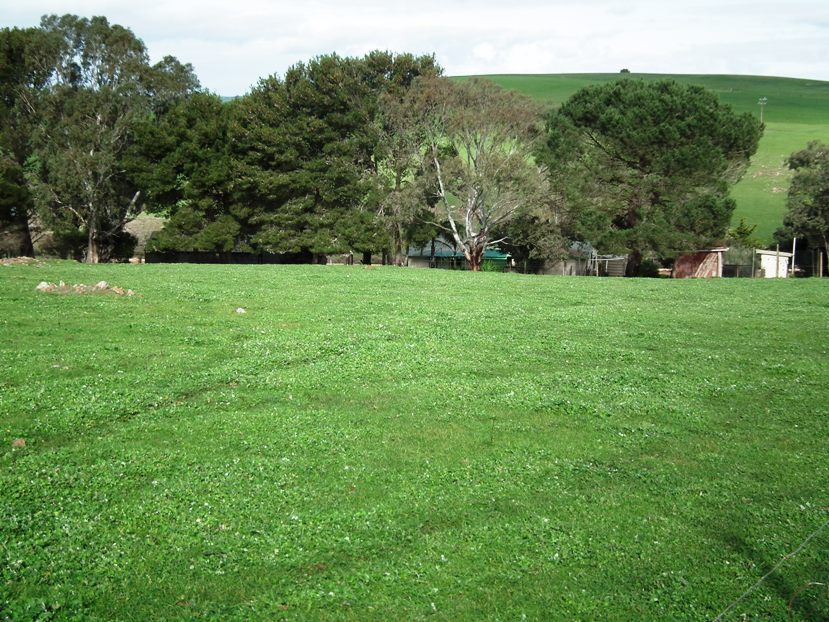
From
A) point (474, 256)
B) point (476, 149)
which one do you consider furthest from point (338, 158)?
point (474, 256)

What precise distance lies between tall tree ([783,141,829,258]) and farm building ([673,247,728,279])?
1247 centimetres

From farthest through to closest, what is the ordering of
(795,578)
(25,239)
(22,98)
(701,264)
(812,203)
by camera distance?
(812,203), (701,264), (22,98), (25,239), (795,578)

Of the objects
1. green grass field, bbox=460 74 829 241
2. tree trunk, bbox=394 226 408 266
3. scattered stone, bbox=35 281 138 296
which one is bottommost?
scattered stone, bbox=35 281 138 296

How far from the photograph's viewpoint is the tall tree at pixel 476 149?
54.8m

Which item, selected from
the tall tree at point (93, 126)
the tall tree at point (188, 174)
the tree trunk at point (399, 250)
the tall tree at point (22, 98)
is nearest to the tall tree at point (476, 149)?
the tree trunk at point (399, 250)

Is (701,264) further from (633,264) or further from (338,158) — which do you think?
(338,158)

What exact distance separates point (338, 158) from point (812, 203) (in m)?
42.9

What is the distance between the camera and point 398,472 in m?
8.42

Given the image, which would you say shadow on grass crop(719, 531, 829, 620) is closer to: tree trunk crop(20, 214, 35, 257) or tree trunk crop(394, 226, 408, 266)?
tree trunk crop(394, 226, 408, 266)

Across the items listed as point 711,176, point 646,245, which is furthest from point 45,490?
point 711,176

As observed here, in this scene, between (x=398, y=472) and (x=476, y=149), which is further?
(x=476, y=149)

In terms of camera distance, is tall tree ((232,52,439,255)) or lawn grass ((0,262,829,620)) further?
tall tree ((232,52,439,255))

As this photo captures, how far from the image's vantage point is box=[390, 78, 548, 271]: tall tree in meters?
54.8

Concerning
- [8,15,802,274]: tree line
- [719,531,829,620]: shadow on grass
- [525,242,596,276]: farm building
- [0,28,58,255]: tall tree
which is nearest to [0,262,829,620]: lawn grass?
[719,531,829,620]: shadow on grass
